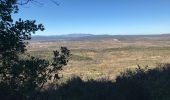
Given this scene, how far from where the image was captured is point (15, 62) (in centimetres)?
998

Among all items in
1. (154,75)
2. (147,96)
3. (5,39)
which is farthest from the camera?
(154,75)

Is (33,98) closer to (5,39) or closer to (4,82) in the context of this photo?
(4,82)

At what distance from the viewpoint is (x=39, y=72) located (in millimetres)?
10062

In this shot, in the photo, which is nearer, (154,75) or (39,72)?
(39,72)

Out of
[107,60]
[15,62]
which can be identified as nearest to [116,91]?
[15,62]

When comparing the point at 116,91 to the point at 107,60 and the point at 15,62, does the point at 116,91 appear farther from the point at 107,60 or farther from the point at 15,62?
the point at 107,60

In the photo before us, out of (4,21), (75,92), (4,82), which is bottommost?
(75,92)

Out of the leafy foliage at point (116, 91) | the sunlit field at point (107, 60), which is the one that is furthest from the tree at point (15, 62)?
the leafy foliage at point (116, 91)

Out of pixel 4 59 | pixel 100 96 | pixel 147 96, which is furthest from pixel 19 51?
pixel 147 96

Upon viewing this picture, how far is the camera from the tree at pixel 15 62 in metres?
9.51

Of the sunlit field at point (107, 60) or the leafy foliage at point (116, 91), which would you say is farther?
the sunlit field at point (107, 60)

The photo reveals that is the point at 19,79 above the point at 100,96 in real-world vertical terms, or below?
above

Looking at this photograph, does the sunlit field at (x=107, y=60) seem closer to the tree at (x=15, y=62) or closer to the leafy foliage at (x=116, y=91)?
the tree at (x=15, y=62)

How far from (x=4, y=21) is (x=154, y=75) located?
8502mm
